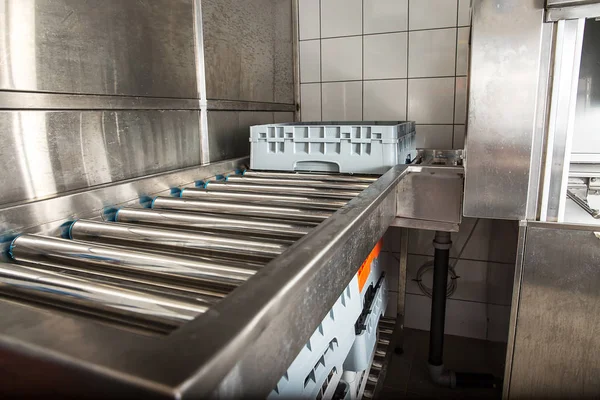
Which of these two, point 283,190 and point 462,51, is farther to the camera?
point 462,51

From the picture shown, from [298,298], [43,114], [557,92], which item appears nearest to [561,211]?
[557,92]

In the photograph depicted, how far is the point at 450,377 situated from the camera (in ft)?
5.73

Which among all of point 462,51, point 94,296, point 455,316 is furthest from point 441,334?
point 94,296

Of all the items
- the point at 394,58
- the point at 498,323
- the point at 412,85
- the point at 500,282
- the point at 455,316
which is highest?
the point at 394,58

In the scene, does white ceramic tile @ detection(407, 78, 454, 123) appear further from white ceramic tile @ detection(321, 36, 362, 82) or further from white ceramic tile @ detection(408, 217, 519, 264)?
white ceramic tile @ detection(408, 217, 519, 264)

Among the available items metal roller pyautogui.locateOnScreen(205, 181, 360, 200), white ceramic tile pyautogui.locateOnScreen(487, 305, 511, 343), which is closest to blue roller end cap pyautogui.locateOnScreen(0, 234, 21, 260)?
metal roller pyautogui.locateOnScreen(205, 181, 360, 200)

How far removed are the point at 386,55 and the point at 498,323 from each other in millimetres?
1295

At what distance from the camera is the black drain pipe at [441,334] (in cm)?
172

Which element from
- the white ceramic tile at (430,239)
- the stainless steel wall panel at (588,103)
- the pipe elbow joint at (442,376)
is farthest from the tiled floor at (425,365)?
the stainless steel wall panel at (588,103)

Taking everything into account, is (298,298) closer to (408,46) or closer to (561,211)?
(561,211)

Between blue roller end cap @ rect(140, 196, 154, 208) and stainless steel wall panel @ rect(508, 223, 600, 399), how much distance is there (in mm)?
1049

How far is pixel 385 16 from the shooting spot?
6.38ft

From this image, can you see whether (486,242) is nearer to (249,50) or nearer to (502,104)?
(502,104)

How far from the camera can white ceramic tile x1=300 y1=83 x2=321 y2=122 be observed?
2.15 meters
